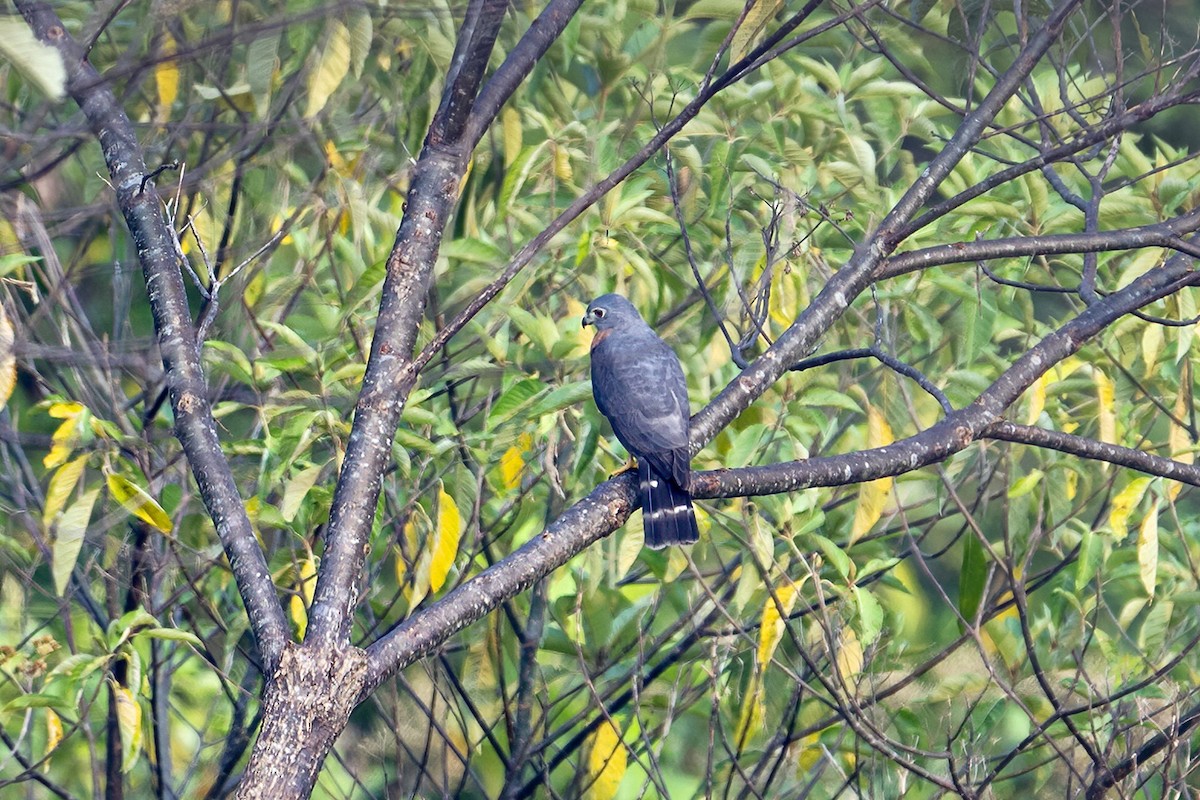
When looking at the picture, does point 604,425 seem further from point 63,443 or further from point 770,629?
point 63,443

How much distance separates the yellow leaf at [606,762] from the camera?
13.5ft

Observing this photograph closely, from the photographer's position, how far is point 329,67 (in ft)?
10.7

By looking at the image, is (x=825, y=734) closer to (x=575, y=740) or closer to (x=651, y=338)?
(x=575, y=740)

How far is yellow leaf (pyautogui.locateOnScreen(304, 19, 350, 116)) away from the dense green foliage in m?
0.01

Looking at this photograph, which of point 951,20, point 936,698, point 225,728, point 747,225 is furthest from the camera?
point 951,20

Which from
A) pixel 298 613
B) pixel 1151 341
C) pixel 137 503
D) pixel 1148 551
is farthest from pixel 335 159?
pixel 1148 551

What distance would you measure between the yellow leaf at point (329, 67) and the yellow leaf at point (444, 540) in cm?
107

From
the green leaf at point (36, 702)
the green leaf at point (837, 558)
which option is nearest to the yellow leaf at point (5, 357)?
the green leaf at point (36, 702)

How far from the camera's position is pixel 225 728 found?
4465mm

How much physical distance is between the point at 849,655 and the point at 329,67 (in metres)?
2.29

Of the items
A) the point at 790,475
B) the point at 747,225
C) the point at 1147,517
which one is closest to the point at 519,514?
the point at 747,225

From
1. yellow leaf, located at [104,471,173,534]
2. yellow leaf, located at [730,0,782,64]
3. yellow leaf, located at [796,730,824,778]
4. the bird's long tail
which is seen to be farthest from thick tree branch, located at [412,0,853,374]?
yellow leaf, located at [796,730,824,778]

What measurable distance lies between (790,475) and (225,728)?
2468 millimetres

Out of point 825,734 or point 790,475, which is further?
point 825,734
